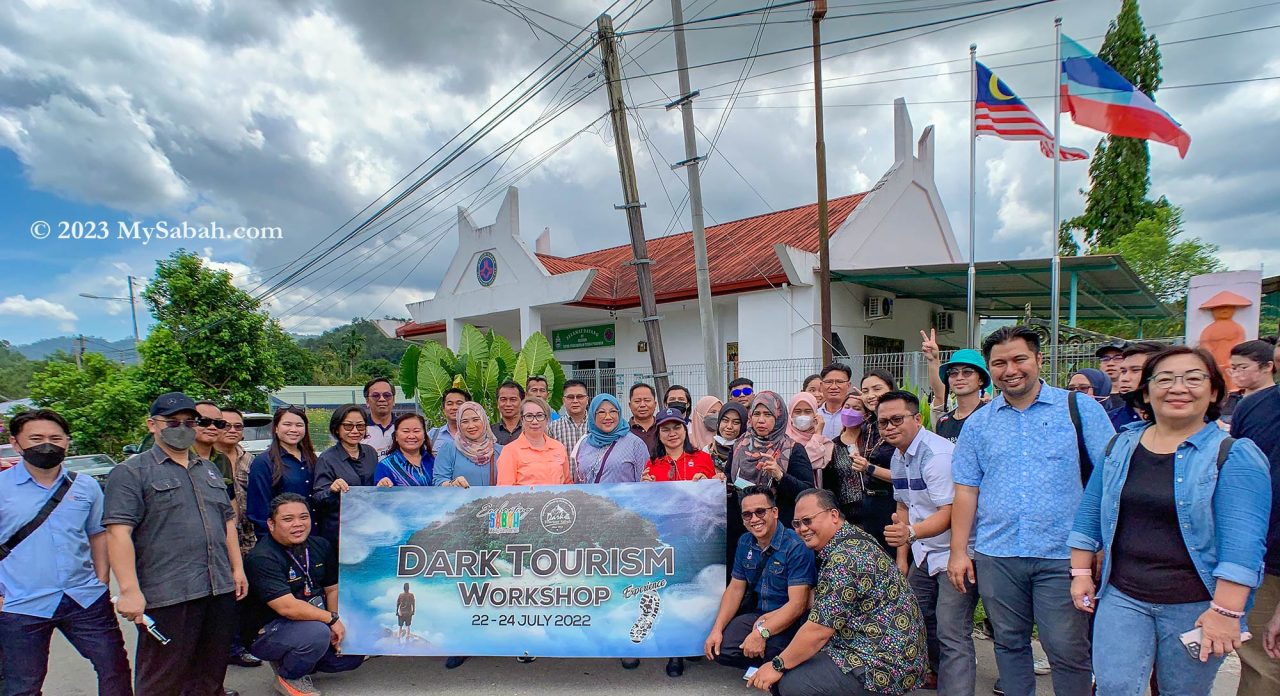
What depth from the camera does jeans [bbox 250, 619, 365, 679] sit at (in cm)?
357

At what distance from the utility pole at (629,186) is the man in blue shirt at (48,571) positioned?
650 cm

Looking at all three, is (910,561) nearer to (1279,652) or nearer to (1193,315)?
(1279,652)

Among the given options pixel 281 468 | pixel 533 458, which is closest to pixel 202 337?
pixel 281 468

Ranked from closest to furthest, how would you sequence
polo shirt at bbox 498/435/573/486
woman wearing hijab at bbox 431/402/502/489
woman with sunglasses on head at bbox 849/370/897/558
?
1. woman with sunglasses on head at bbox 849/370/897/558
2. polo shirt at bbox 498/435/573/486
3. woman wearing hijab at bbox 431/402/502/489

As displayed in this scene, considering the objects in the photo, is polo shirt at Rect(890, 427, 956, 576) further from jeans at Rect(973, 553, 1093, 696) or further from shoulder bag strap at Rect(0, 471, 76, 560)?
shoulder bag strap at Rect(0, 471, 76, 560)

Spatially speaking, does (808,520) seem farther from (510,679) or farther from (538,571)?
(510,679)

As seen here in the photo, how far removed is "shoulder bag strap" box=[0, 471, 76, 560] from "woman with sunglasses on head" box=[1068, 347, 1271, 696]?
4.72 m

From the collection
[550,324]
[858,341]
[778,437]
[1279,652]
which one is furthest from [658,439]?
[550,324]

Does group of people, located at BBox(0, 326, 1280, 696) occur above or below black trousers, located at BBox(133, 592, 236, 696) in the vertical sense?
above

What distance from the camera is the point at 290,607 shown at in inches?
141

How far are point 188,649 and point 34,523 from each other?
0.95 m

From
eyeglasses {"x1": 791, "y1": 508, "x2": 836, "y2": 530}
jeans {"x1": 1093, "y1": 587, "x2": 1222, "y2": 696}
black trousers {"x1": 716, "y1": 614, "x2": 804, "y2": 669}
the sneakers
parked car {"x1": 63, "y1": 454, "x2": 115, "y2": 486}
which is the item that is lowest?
parked car {"x1": 63, "y1": 454, "x2": 115, "y2": 486}

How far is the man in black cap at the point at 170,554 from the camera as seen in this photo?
299cm

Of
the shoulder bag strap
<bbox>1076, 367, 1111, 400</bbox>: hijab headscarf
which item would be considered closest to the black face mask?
the shoulder bag strap
